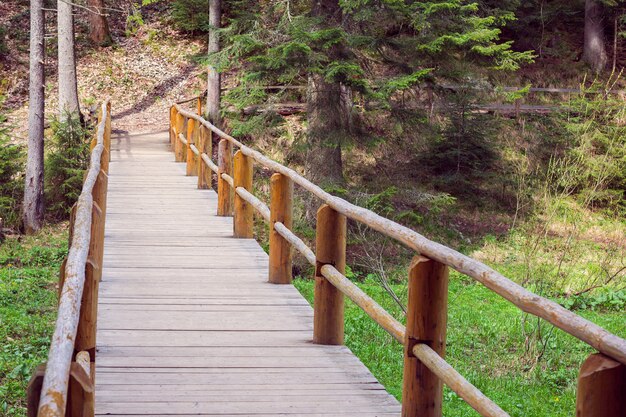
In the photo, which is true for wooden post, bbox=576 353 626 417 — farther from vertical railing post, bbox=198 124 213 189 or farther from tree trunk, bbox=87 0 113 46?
tree trunk, bbox=87 0 113 46

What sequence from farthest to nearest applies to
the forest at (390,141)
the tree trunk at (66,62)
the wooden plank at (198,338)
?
1. the tree trunk at (66,62)
2. the forest at (390,141)
3. the wooden plank at (198,338)

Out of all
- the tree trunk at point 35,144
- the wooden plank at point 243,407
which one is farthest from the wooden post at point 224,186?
the tree trunk at point 35,144

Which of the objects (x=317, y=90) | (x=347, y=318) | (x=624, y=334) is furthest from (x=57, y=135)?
(x=624, y=334)

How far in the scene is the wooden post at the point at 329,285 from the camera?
5766 mm

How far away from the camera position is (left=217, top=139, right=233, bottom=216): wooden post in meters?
11.6

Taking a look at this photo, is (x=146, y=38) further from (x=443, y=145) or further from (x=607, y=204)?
(x=607, y=204)

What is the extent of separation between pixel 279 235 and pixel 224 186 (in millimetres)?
4050

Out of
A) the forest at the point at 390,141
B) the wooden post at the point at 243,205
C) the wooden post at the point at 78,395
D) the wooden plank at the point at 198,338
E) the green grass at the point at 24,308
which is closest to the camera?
the wooden post at the point at 78,395

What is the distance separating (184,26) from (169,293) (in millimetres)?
25876

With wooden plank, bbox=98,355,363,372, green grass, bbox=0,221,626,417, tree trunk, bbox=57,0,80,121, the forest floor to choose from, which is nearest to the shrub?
tree trunk, bbox=57,0,80,121

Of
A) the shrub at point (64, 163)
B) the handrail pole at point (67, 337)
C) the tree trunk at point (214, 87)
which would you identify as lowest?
the shrub at point (64, 163)

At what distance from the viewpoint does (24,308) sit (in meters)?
11.0

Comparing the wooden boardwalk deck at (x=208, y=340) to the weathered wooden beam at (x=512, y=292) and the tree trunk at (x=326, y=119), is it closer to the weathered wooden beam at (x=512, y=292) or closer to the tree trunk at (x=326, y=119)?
the weathered wooden beam at (x=512, y=292)

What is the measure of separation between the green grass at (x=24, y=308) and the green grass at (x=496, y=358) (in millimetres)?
3271
